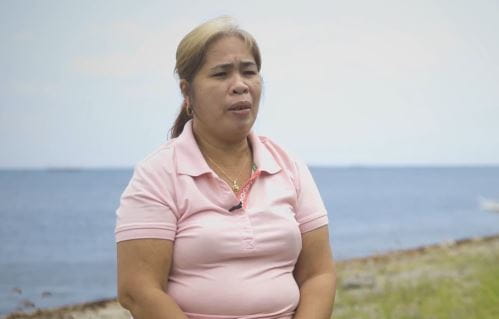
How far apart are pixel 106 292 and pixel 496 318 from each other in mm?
3272

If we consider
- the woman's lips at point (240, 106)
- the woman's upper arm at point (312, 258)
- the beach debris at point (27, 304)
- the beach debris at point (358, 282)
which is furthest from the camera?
the beach debris at point (358, 282)

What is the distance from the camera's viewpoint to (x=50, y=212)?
13508 mm

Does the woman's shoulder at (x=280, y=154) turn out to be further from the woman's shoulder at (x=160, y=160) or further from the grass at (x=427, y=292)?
the grass at (x=427, y=292)

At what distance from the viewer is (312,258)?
2156mm

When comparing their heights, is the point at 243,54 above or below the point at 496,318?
above

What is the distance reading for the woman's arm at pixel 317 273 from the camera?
2.11m

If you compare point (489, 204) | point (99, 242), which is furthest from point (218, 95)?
point (99, 242)

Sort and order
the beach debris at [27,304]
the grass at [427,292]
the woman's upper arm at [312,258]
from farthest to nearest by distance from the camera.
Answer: the grass at [427,292] → the beach debris at [27,304] → the woman's upper arm at [312,258]

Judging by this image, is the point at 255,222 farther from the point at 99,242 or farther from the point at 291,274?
the point at 99,242

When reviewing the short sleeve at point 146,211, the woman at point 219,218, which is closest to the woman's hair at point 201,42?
the woman at point 219,218

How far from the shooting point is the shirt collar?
2.05 metres

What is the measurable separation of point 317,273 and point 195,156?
0.44m

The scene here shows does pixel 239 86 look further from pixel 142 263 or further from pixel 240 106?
pixel 142 263

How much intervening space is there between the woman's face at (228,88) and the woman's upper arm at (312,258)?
33 centimetres
